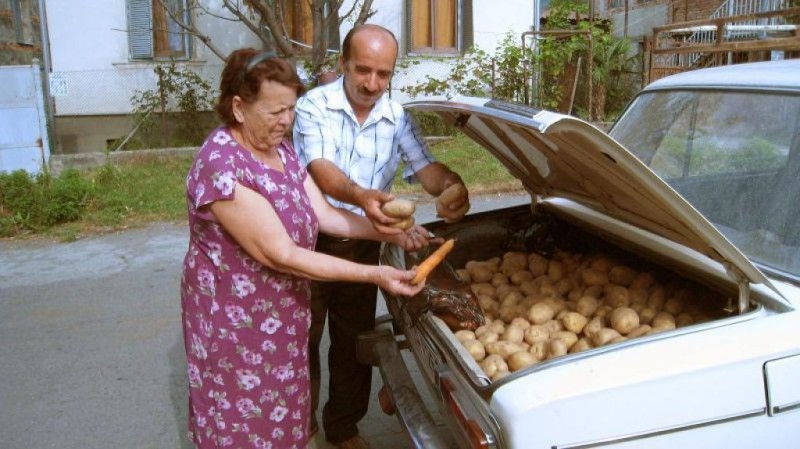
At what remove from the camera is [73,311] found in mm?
5648

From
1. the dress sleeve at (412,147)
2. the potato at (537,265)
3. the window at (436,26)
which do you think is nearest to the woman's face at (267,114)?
the dress sleeve at (412,147)

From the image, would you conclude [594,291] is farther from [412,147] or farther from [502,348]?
[412,147]

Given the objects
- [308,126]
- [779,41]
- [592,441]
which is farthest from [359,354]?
[779,41]

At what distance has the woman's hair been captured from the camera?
7.84 ft

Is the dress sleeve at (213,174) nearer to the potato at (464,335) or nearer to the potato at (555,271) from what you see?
the potato at (464,335)

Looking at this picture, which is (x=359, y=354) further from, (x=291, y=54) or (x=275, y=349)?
(x=291, y=54)

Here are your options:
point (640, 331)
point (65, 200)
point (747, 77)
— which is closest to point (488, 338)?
point (640, 331)

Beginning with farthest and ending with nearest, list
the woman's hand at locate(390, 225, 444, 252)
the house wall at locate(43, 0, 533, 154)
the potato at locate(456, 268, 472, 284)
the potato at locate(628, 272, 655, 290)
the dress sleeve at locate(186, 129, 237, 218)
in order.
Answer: the house wall at locate(43, 0, 533, 154) → the potato at locate(456, 268, 472, 284) → the woman's hand at locate(390, 225, 444, 252) → the potato at locate(628, 272, 655, 290) → the dress sleeve at locate(186, 129, 237, 218)

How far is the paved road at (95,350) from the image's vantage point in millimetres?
3828

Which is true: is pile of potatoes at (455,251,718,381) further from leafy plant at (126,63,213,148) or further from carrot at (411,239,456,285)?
leafy plant at (126,63,213,148)

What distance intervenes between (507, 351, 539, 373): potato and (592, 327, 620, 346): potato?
25 centimetres

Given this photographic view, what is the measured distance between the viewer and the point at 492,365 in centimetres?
242

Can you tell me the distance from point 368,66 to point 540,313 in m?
1.23

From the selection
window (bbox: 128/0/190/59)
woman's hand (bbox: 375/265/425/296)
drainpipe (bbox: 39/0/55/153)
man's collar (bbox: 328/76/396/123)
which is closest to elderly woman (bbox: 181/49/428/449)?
woman's hand (bbox: 375/265/425/296)
